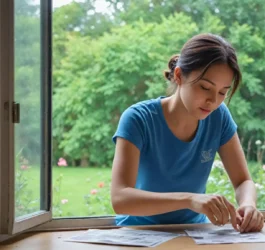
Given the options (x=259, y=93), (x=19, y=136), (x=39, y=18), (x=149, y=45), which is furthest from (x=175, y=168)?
(x=149, y=45)

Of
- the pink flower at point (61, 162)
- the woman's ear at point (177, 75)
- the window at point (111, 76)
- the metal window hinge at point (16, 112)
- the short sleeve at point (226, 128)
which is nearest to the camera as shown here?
the metal window hinge at point (16, 112)

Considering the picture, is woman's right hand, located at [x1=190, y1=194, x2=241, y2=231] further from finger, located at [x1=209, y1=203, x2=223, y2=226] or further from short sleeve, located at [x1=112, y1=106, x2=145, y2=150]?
short sleeve, located at [x1=112, y1=106, x2=145, y2=150]

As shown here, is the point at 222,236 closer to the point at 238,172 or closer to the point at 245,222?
the point at 245,222

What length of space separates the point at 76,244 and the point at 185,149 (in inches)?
16.8

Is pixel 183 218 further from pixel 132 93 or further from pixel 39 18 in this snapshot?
pixel 132 93

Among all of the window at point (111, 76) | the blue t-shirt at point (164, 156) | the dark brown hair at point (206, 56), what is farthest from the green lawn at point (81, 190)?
the dark brown hair at point (206, 56)

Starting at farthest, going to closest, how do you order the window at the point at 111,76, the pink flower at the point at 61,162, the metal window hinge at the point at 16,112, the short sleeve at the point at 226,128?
the pink flower at the point at 61,162 < the window at the point at 111,76 < the short sleeve at the point at 226,128 < the metal window hinge at the point at 16,112

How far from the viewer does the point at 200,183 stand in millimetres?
1611

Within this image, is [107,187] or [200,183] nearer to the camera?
[200,183]

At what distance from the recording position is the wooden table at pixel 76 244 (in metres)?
1.31

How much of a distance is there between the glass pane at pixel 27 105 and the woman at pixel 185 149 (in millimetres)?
235

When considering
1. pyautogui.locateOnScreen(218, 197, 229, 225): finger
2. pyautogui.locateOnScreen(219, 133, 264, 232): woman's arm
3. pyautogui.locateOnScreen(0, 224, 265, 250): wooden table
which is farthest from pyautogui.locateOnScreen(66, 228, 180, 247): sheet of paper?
pyautogui.locateOnScreen(219, 133, 264, 232): woman's arm

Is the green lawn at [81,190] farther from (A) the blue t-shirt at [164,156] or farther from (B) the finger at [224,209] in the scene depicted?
(B) the finger at [224,209]

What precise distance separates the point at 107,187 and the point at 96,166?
139mm
